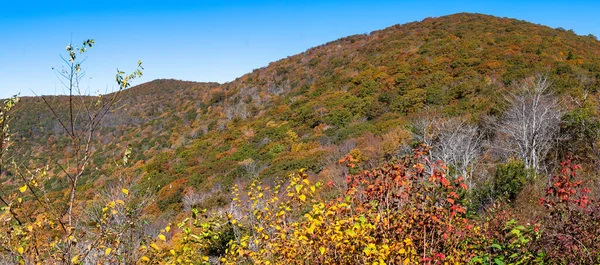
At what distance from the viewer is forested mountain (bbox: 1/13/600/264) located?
514 inches

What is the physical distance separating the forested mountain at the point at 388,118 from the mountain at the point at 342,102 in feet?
0.48

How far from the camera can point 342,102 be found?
102 feet

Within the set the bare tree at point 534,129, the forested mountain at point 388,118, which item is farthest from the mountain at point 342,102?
the bare tree at point 534,129

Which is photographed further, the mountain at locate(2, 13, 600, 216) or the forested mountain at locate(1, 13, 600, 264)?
the mountain at locate(2, 13, 600, 216)

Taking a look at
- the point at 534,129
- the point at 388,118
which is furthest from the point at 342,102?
the point at 534,129

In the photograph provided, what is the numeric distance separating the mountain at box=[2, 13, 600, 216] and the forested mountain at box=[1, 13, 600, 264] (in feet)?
0.48

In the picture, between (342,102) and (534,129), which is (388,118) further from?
(534,129)

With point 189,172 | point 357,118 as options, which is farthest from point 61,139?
point 357,118

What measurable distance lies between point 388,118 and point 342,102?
617 cm

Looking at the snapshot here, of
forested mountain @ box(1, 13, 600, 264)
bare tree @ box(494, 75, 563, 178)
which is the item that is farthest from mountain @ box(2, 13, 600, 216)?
bare tree @ box(494, 75, 563, 178)

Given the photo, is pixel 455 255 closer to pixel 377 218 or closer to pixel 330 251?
pixel 377 218

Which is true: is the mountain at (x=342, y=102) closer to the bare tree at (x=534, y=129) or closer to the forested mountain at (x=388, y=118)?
the forested mountain at (x=388, y=118)

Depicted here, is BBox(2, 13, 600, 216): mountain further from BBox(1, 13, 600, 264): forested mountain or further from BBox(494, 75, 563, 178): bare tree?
BBox(494, 75, 563, 178): bare tree

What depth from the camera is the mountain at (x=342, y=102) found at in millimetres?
20978
